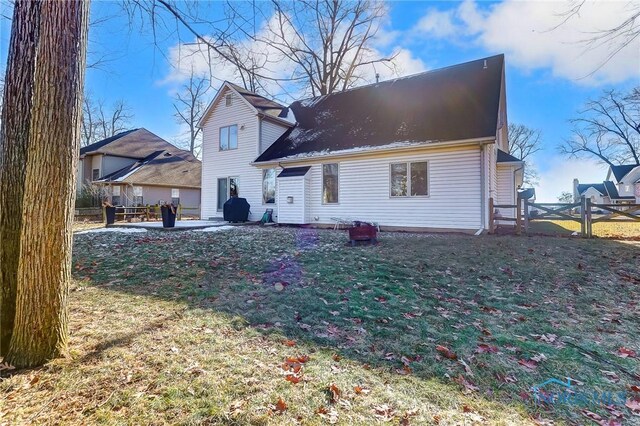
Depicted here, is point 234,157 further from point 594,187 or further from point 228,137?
point 594,187

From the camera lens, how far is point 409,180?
38.0 feet

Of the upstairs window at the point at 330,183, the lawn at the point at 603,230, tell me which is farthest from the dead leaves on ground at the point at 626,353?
the upstairs window at the point at 330,183

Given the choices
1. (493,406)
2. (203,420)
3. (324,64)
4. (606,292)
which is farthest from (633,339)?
(324,64)

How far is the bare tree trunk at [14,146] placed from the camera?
104 inches

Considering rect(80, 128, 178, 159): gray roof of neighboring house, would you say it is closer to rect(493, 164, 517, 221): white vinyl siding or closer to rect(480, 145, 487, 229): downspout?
rect(480, 145, 487, 229): downspout

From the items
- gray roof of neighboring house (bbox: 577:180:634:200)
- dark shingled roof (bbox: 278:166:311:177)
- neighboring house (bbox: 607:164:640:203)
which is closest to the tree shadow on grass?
dark shingled roof (bbox: 278:166:311:177)

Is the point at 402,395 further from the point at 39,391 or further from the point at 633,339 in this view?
the point at 633,339

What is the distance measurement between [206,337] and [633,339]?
4.62 metres

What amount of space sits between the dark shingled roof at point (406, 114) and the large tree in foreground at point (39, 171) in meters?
10.2

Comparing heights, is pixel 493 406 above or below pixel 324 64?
below

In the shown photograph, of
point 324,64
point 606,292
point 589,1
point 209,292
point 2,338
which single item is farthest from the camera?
point 324,64

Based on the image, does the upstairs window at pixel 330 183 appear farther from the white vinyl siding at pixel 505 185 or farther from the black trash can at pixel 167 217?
the white vinyl siding at pixel 505 185

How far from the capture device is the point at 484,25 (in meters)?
10.3
